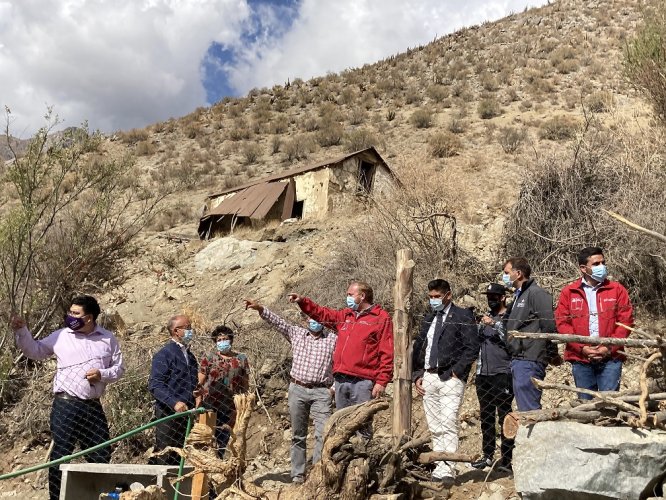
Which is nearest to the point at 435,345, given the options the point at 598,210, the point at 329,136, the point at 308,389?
the point at 308,389

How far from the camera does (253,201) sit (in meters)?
15.3

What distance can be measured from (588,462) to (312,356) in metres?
2.62

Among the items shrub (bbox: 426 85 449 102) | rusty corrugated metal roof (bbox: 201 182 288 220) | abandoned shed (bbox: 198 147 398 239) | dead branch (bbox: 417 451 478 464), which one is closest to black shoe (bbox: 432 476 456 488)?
dead branch (bbox: 417 451 478 464)

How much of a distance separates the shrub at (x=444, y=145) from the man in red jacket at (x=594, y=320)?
50.4 ft

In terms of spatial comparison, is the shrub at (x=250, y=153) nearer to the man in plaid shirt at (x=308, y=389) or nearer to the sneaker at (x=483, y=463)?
the man in plaid shirt at (x=308, y=389)

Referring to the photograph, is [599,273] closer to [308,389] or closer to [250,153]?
[308,389]

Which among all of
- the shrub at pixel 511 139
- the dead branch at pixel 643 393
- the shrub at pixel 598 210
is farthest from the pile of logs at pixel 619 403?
the shrub at pixel 511 139

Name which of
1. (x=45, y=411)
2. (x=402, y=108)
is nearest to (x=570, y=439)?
(x=45, y=411)

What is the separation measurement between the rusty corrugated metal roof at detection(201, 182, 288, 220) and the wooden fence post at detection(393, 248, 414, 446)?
9625 mm

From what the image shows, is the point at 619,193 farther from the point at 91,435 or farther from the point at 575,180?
the point at 91,435

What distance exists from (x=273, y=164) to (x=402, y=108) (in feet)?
23.1

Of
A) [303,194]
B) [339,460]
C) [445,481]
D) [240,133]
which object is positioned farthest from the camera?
[240,133]

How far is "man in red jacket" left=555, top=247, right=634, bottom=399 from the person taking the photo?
4629 millimetres

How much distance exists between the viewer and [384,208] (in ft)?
36.9
